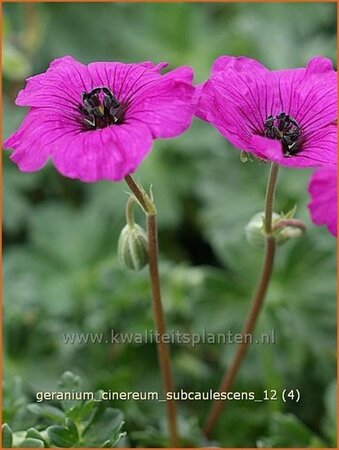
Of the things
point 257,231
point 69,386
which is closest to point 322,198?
point 257,231

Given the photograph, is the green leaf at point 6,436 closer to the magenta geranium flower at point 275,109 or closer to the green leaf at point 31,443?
the green leaf at point 31,443

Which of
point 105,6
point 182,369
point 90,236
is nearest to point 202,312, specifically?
point 182,369

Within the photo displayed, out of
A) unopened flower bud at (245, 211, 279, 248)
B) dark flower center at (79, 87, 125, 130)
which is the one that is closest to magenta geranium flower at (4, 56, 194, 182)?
dark flower center at (79, 87, 125, 130)

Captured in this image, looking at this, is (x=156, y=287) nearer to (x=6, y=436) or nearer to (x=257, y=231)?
(x=257, y=231)

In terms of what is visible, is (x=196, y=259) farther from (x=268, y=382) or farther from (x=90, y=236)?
(x=268, y=382)

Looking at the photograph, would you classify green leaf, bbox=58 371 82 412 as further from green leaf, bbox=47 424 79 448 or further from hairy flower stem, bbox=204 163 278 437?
hairy flower stem, bbox=204 163 278 437

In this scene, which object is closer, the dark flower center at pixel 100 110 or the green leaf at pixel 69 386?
the dark flower center at pixel 100 110

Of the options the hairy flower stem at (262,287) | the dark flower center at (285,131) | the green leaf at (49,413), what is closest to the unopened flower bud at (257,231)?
the hairy flower stem at (262,287)
